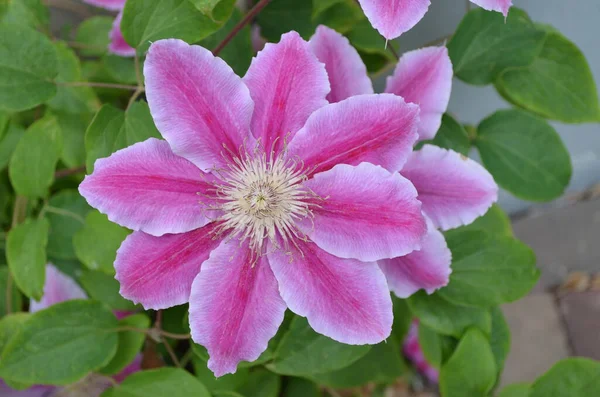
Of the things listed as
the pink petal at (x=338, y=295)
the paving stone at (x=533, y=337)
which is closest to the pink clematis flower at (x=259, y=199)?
the pink petal at (x=338, y=295)

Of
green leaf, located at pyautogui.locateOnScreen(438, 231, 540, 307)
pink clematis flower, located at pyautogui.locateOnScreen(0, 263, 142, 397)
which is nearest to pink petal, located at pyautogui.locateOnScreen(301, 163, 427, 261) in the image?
green leaf, located at pyautogui.locateOnScreen(438, 231, 540, 307)

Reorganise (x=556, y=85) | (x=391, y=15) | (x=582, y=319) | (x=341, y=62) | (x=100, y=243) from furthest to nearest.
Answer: (x=582, y=319) < (x=556, y=85) < (x=100, y=243) < (x=341, y=62) < (x=391, y=15)

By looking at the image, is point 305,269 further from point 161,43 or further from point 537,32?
point 537,32

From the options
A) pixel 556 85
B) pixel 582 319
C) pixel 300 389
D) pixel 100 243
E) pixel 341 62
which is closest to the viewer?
pixel 341 62

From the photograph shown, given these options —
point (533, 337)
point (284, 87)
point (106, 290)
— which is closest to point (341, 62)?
point (284, 87)

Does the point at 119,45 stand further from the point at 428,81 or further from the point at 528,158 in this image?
the point at 528,158

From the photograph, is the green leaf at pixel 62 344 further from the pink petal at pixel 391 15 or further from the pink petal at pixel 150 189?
the pink petal at pixel 391 15
